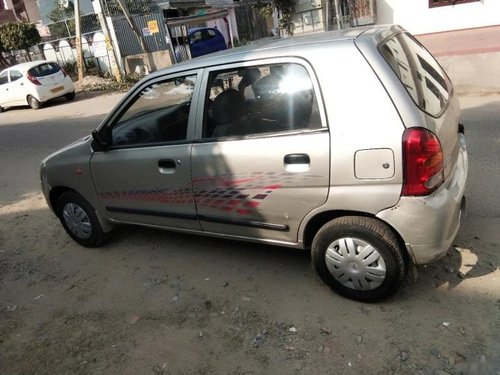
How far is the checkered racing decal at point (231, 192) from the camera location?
3.03 metres

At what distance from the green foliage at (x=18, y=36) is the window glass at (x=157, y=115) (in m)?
25.7

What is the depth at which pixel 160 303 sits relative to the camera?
346cm

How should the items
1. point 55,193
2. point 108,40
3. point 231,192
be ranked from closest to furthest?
point 231,192
point 55,193
point 108,40

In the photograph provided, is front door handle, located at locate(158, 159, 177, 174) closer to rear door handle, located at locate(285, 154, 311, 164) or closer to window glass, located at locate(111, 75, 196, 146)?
window glass, located at locate(111, 75, 196, 146)

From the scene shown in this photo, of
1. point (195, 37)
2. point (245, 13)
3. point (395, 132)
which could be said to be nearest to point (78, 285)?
point (395, 132)

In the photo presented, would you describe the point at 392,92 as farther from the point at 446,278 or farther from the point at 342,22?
the point at 342,22

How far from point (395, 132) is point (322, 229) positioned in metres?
0.80

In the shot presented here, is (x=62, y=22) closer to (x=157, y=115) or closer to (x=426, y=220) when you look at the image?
(x=157, y=115)

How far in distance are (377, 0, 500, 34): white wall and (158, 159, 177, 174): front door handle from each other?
14.0 meters

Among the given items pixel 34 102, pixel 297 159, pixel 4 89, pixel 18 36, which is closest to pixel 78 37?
pixel 4 89

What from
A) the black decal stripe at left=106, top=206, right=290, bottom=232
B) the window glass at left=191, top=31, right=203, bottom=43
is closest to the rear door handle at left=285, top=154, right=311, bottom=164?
the black decal stripe at left=106, top=206, right=290, bottom=232

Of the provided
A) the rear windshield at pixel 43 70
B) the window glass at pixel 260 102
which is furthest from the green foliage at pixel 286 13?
the window glass at pixel 260 102

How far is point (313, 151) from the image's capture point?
9.16 feet

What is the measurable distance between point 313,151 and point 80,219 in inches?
104
